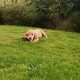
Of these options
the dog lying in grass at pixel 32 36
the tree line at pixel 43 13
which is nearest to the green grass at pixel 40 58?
the dog lying in grass at pixel 32 36

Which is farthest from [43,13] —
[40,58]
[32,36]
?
[40,58]

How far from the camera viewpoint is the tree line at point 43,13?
45.7 ft

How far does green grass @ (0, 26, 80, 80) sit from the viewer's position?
6492mm

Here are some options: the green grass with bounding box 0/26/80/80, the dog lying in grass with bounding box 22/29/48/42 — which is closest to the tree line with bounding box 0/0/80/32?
the green grass with bounding box 0/26/80/80

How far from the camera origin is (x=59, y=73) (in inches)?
261

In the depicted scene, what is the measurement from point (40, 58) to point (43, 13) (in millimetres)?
7141

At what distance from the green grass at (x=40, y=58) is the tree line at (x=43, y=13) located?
2298 millimetres

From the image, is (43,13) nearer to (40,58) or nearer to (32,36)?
(32,36)

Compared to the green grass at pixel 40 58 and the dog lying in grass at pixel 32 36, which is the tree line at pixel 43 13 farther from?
the dog lying in grass at pixel 32 36

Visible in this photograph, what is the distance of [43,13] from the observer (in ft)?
48.4

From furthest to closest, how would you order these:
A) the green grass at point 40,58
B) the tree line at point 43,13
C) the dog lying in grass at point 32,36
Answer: the tree line at point 43,13 < the dog lying in grass at point 32,36 < the green grass at point 40,58

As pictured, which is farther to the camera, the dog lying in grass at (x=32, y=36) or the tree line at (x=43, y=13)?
the tree line at (x=43, y=13)

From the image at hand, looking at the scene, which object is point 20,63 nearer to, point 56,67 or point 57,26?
point 56,67

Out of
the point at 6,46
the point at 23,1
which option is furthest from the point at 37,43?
the point at 23,1
